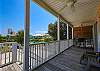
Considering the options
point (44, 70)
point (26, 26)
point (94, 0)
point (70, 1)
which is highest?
point (94, 0)

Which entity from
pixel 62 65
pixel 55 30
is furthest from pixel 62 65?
pixel 55 30

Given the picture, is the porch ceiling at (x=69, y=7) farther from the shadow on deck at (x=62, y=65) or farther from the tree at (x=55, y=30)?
the tree at (x=55, y=30)

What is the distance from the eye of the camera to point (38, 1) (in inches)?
214

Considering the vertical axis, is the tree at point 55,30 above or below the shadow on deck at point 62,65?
above

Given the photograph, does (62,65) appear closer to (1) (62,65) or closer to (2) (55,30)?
(1) (62,65)

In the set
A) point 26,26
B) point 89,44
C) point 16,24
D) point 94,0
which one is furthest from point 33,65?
point 16,24

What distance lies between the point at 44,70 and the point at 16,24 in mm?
16177

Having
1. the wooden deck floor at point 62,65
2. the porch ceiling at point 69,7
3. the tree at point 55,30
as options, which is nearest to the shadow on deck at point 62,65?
the wooden deck floor at point 62,65

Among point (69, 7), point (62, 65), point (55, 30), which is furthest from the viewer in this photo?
point (55, 30)

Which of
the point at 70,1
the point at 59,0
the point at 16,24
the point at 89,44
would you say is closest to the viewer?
the point at 70,1

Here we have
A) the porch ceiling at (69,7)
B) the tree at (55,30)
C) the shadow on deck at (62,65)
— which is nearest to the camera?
the shadow on deck at (62,65)

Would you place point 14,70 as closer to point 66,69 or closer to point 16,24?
point 66,69

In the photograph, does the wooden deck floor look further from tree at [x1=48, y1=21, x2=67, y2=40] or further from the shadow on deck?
tree at [x1=48, y1=21, x2=67, y2=40]

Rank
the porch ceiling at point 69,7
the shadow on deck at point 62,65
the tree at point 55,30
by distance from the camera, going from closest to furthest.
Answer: the shadow on deck at point 62,65 < the porch ceiling at point 69,7 < the tree at point 55,30
